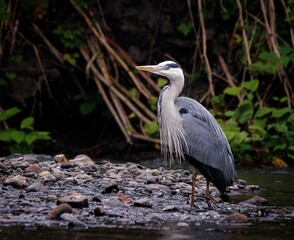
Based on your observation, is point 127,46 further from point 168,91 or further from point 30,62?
point 168,91

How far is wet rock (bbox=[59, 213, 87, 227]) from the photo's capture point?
17.6ft

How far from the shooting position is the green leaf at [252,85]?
11158 millimetres

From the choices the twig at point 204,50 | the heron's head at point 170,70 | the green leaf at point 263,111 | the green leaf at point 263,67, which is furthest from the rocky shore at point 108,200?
the twig at point 204,50

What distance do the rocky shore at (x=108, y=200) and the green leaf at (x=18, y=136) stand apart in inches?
88.6

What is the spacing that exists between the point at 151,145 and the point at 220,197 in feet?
13.9

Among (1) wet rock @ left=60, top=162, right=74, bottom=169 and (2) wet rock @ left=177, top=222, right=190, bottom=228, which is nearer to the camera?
(2) wet rock @ left=177, top=222, right=190, bottom=228

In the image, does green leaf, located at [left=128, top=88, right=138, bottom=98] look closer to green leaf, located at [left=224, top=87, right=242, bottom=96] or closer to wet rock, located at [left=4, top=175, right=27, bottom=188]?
green leaf, located at [left=224, top=87, right=242, bottom=96]

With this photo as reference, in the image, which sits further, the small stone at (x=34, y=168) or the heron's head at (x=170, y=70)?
the small stone at (x=34, y=168)

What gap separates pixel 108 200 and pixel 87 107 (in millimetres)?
5515

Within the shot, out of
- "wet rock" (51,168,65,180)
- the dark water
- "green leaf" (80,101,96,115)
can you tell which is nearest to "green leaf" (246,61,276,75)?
"green leaf" (80,101,96,115)

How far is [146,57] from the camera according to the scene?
12.5 metres

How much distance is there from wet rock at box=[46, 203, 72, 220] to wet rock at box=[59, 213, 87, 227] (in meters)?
0.03

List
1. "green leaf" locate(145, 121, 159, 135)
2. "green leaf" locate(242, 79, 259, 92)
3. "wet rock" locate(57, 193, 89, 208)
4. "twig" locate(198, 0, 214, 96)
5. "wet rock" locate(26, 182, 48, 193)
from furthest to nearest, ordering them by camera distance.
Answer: "twig" locate(198, 0, 214, 96)
"green leaf" locate(242, 79, 259, 92)
"green leaf" locate(145, 121, 159, 135)
"wet rock" locate(26, 182, 48, 193)
"wet rock" locate(57, 193, 89, 208)

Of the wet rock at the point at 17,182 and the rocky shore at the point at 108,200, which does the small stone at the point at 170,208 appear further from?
the wet rock at the point at 17,182
